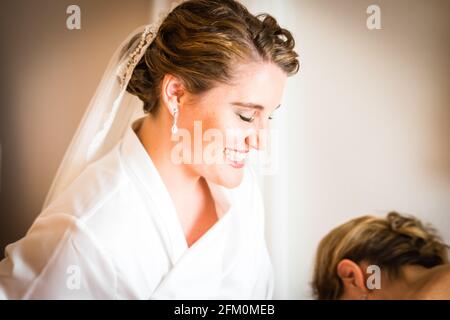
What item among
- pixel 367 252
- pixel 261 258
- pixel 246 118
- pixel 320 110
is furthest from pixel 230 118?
pixel 367 252

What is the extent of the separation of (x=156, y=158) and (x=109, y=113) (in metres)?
0.16

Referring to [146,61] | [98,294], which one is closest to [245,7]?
[146,61]

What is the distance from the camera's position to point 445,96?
4.43 feet

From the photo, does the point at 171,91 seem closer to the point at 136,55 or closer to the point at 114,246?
the point at 136,55

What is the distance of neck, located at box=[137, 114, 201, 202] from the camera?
1.28m

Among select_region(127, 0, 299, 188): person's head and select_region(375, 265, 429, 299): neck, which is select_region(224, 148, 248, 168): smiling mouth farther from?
select_region(375, 265, 429, 299): neck

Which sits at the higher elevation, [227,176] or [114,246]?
[227,176]

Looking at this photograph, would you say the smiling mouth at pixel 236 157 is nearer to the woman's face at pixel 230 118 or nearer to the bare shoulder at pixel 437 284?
the woman's face at pixel 230 118

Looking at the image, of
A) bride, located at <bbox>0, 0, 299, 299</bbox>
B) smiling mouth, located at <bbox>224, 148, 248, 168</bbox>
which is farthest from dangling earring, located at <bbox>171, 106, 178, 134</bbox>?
smiling mouth, located at <bbox>224, 148, 248, 168</bbox>

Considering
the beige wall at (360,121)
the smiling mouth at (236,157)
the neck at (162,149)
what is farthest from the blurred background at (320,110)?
the neck at (162,149)

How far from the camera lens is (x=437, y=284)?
132cm

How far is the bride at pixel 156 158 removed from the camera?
3.98 ft

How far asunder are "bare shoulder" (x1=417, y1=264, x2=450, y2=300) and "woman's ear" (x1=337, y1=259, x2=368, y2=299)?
15cm

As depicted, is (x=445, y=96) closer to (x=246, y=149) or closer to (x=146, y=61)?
(x=246, y=149)
